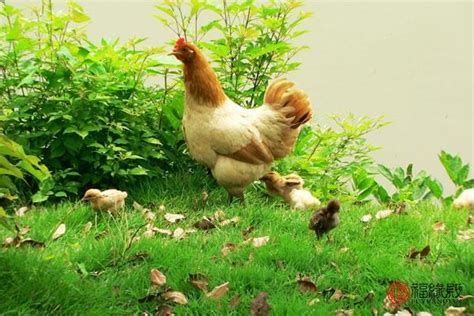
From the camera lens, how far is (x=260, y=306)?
226cm

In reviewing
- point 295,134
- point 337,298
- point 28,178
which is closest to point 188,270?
point 337,298

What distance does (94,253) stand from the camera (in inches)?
106

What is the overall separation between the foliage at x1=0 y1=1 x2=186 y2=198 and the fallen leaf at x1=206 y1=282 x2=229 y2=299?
4.52ft

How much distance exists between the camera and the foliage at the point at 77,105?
3729 millimetres

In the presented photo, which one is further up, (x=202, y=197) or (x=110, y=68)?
(x=110, y=68)

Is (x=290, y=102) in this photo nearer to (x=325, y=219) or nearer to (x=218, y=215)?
(x=218, y=215)

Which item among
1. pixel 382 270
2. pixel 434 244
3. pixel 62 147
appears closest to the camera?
pixel 382 270

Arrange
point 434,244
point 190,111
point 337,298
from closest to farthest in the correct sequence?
point 337,298 < point 434,244 < point 190,111

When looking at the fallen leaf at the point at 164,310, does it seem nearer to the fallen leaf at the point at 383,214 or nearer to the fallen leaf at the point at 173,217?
the fallen leaf at the point at 173,217

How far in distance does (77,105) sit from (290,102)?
1256mm

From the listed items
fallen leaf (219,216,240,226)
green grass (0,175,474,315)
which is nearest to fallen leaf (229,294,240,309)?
green grass (0,175,474,315)

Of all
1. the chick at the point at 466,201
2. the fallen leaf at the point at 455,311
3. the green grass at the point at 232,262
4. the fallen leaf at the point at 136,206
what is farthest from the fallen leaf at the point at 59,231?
the chick at the point at 466,201

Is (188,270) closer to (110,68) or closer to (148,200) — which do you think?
(148,200)

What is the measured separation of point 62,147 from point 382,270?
6.80ft
